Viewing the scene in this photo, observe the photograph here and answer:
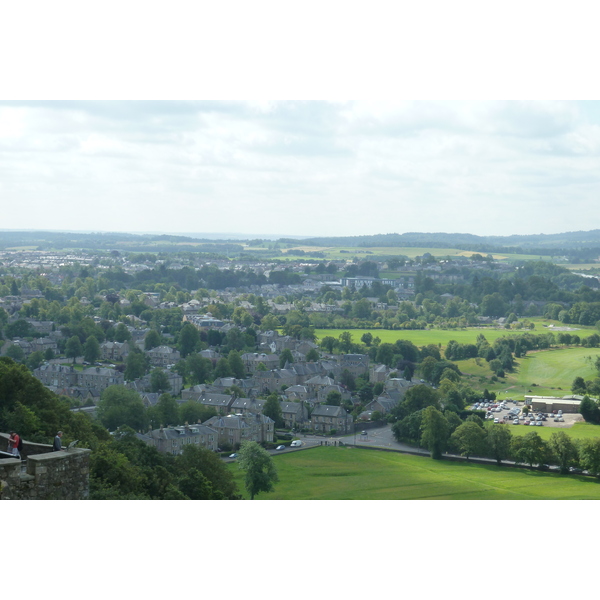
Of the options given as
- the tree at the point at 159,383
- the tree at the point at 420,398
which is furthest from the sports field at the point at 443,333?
the tree at the point at 159,383

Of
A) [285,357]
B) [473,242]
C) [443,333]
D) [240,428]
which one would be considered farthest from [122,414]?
[473,242]

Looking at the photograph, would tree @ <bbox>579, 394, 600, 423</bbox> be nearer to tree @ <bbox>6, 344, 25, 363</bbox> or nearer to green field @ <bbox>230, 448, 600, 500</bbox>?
green field @ <bbox>230, 448, 600, 500</bbox>

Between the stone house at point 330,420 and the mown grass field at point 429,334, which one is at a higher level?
the mown grass field at point 429,334

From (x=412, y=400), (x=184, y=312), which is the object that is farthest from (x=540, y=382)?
(x=184, y=312)

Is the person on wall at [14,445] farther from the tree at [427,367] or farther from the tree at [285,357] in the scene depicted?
the tree at [285,357]

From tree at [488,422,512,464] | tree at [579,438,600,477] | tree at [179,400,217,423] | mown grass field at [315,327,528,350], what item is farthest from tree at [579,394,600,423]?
mown grass field at [315,327,528,350]
